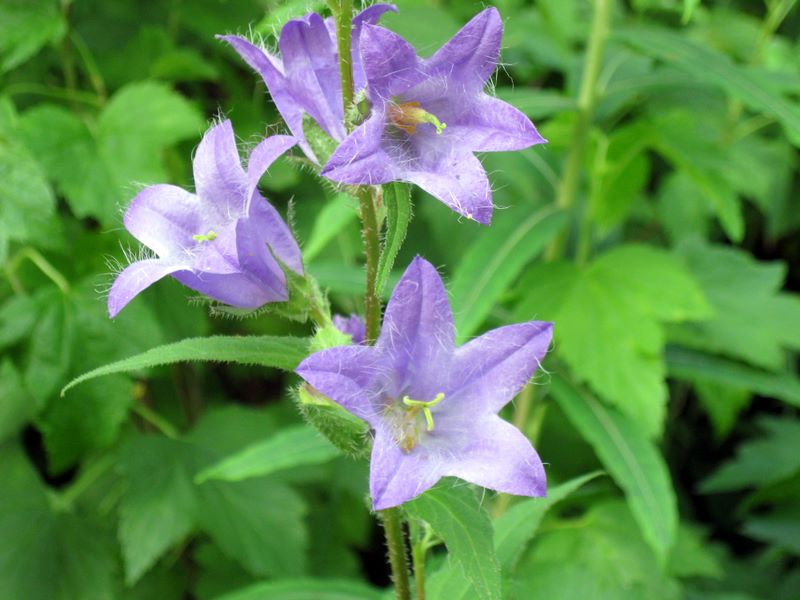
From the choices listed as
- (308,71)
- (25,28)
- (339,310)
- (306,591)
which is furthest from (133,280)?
(339,310)

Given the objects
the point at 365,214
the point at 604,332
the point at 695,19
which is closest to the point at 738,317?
the point at 604,332

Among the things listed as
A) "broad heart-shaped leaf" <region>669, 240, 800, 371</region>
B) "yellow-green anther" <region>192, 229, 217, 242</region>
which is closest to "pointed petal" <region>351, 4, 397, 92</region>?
"yellow-green anther" <region>192, 229, 217, 242</region>

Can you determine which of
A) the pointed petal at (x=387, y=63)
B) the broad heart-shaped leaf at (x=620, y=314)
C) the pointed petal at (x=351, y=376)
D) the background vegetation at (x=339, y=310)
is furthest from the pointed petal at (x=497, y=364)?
the broad heart-shaped leaf at (x=620, y=314)

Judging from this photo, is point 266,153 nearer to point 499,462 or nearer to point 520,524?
point 499,462

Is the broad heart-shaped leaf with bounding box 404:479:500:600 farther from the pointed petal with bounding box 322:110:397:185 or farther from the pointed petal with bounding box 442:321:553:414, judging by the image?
the pointed petal with bounding box 322:110:397:185

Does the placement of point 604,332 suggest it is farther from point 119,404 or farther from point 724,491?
point 724,491
